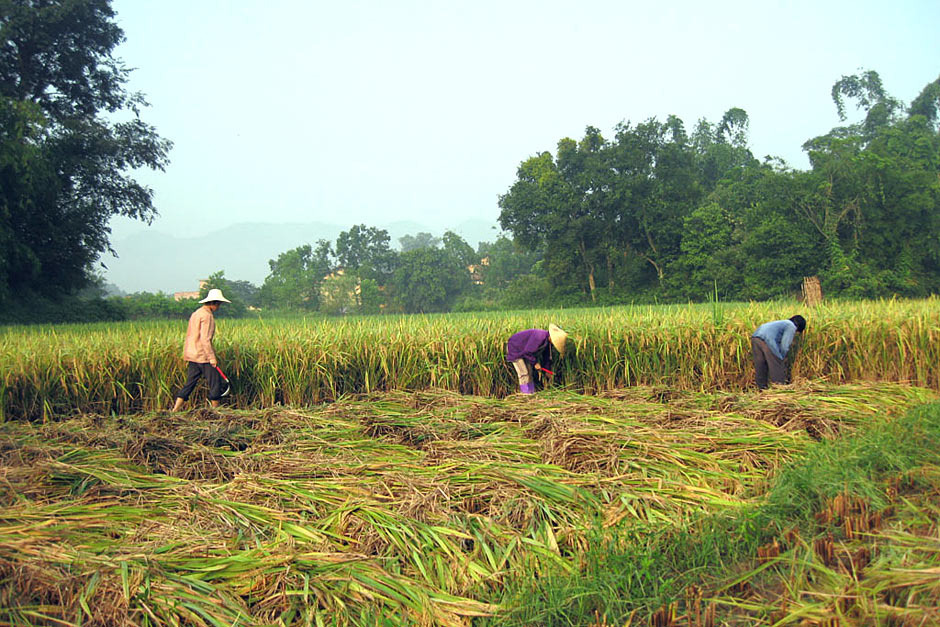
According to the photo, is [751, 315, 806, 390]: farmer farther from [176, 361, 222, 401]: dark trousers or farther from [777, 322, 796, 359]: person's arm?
[176, 361, 222, 401]: dark trousers

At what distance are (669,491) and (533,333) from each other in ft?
10.1

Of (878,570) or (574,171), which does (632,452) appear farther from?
(574,171)

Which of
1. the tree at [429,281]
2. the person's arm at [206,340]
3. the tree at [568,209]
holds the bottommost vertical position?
the person's arm at [206,340]

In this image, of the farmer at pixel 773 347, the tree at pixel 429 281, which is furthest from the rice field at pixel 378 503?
the tree at pixel 429 281

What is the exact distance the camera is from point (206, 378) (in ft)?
20.2

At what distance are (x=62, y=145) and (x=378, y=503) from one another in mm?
22564

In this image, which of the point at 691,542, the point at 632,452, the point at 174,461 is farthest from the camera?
the point at 174,461

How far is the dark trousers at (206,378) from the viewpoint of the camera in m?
6.03

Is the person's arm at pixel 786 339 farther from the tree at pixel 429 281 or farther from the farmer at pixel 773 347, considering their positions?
the tree at pixel 429 281

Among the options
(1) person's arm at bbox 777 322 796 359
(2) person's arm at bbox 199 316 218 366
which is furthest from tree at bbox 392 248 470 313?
(1) person's arm at bbox 777 322 796 359

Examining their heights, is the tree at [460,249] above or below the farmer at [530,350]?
above

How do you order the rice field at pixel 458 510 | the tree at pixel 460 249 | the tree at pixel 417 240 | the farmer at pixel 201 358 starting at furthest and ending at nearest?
the tree at pixel 417 240
the tree at pixel 460 249
the farmer at pixel 201 358
the rice field at pixel 458 510

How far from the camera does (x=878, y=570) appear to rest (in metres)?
2.16

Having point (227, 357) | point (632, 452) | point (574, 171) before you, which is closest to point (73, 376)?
point (227, 357)
